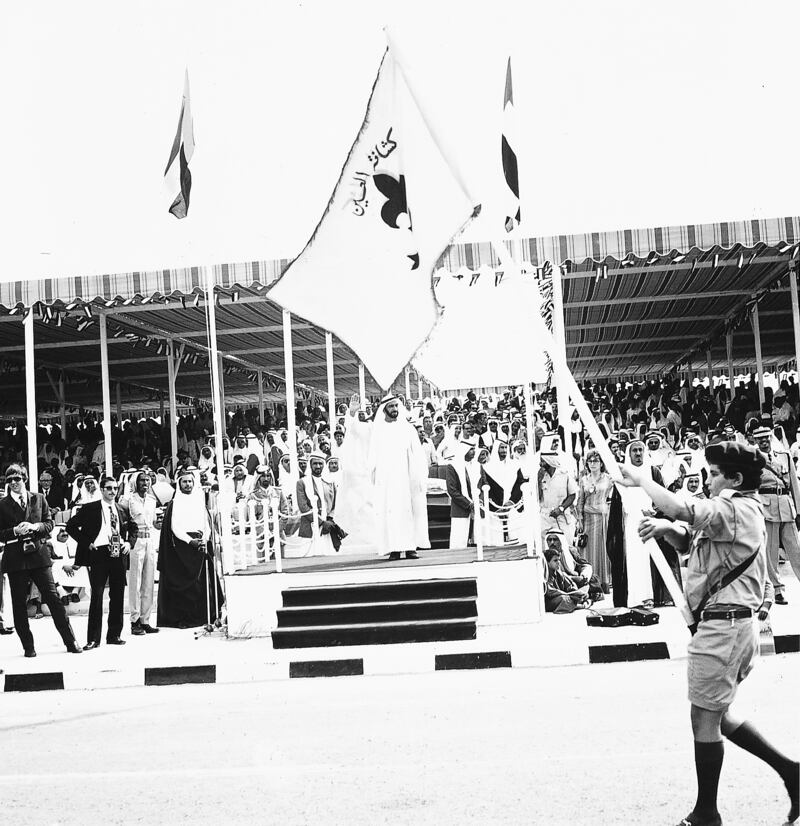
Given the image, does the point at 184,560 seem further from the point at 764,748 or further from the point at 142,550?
the point at 764,748

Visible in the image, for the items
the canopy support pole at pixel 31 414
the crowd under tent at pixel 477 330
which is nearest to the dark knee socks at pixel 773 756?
the crowd under tent at pixel 477 330

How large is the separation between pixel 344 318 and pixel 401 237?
67 centimetres

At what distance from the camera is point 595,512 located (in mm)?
11852

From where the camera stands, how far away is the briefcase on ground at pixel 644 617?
10.1 metres

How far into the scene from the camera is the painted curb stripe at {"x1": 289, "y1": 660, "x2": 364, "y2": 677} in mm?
8914

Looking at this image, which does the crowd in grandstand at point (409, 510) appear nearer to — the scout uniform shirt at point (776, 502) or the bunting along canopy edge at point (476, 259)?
the scout uniform shirt at point (776, 502)

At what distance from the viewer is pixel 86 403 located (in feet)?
115

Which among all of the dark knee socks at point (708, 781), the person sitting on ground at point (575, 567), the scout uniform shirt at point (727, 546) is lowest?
the dark knee socks at point (708, 781)

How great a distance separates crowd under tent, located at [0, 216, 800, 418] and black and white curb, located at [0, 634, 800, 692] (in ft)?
8.61

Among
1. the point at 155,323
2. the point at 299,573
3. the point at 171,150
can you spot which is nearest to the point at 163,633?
the point at 299,573

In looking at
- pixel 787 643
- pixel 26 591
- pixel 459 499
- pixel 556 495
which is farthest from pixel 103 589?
pixel 787 643

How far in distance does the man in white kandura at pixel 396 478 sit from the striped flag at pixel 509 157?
2.71 m

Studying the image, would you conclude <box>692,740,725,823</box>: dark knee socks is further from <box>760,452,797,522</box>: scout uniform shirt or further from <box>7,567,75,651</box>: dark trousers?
<box>7,567,75,651</box>: dark trousers

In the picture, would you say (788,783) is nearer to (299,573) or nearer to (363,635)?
(363,635)
